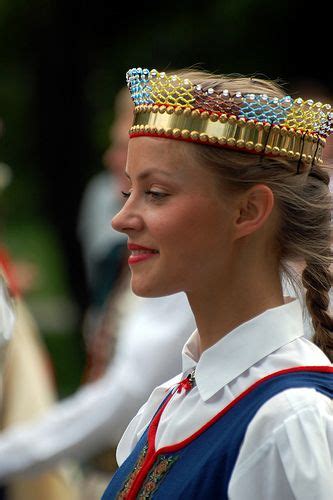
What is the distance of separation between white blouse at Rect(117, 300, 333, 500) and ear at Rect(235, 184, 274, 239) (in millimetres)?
176

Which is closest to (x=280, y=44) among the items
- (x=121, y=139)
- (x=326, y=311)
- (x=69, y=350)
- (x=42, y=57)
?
(x=42, y=57)

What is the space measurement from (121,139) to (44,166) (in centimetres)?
463

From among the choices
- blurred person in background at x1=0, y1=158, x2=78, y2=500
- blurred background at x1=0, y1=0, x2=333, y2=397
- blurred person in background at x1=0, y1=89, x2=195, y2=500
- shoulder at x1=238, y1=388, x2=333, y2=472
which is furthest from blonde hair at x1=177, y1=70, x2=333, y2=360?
blurred background at x1=0, y1=0, x2=333, y2=397

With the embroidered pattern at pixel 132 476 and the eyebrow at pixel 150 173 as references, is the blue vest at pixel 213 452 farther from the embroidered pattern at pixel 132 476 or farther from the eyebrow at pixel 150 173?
the eyebrow at pixel 150 173

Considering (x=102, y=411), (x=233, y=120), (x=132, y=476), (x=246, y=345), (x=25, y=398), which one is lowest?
(x=25, y=398)

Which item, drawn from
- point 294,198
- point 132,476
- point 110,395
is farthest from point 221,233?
point 110,395

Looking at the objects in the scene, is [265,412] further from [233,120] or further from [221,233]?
[233,120]

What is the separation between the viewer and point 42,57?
34.4ft

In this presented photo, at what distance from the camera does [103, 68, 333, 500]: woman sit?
2418 mm

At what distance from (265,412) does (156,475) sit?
30 cm

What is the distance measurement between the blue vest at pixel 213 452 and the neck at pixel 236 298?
0.59 feet

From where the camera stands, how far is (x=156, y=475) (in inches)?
95.6

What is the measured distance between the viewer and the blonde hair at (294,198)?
2.45 meters

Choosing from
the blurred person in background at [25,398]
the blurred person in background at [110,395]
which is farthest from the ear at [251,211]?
the blurred person in background at [25,398]
